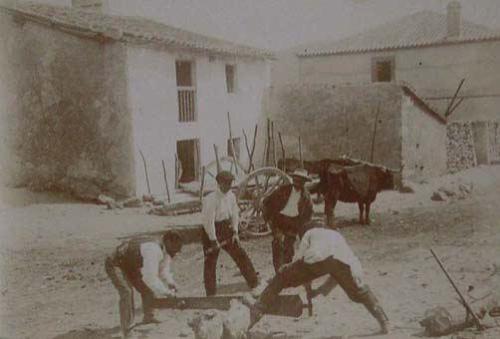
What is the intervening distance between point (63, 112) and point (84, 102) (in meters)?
0.56

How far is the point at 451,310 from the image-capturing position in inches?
201

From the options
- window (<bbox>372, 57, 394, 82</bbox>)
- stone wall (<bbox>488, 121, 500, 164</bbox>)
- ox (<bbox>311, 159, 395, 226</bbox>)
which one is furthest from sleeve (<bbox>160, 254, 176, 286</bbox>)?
window (<bbox>372, 57, 394, 82</bbox>)

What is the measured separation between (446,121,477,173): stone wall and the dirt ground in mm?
4390

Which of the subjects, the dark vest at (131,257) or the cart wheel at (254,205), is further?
the cart wheel at (254,205)

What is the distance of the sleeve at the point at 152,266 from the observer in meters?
4.62

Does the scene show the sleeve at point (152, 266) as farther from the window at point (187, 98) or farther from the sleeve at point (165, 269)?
the window at point (187, 98)

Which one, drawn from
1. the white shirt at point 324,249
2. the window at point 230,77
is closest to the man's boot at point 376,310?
the white shirt at point 324,249

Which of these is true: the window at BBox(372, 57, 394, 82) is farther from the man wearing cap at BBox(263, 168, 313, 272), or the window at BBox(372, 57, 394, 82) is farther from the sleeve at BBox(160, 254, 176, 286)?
the sleeve at BBox(160, 254, 176, 286)

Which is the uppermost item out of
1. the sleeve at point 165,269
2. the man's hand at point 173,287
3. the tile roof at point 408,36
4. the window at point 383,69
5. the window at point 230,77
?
the tile roof at point 408,36

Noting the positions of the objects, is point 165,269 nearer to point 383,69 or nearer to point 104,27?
point 104,27

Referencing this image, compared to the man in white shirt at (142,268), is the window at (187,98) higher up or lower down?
higher up

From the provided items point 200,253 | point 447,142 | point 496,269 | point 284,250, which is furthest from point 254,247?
point 447,142

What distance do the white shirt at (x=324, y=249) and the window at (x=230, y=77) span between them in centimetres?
1082

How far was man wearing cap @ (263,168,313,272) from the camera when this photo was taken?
605 centimetres
